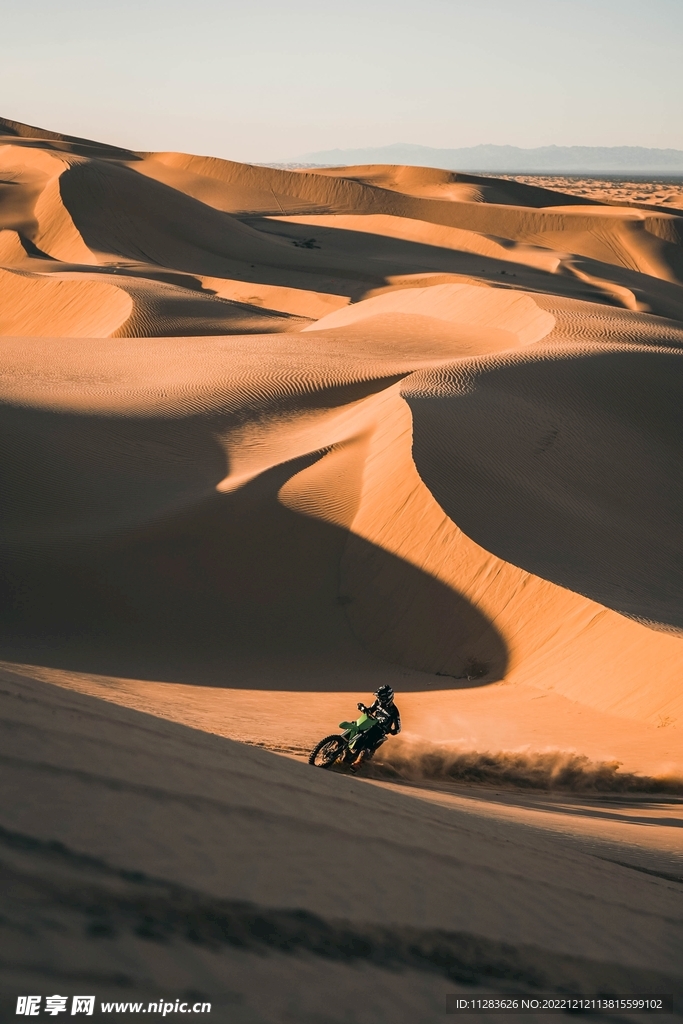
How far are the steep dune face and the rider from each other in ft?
5.99

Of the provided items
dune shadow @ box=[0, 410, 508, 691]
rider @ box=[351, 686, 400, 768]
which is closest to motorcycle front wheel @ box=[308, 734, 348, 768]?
rider @ box=[351, 686, 400, 768]

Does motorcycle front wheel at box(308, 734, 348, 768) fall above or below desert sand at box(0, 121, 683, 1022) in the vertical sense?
below

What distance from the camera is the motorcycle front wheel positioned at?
21.6 ft

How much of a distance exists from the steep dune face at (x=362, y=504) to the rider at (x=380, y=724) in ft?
5.99

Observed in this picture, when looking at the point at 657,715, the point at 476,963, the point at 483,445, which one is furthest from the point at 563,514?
the point at 476,963

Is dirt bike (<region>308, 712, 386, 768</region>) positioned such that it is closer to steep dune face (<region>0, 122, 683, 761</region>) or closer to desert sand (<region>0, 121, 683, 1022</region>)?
desert sand (<region>0, 121, 683, 1022</region>)

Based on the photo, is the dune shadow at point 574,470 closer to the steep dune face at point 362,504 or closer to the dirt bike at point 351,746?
the steep dune face at point 362,504

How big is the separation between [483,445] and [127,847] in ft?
38.3

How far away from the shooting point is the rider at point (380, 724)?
6691 millimetres

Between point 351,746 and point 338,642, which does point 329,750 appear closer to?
point 351,746

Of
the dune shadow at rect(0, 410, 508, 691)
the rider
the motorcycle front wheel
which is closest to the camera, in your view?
the motorcycle front wheel

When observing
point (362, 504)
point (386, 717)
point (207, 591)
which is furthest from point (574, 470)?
point (386, 717)

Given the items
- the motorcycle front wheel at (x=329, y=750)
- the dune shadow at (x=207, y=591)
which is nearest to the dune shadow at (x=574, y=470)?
the dune shadow at (x=207, y=591)

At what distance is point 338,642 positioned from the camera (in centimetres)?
1076
